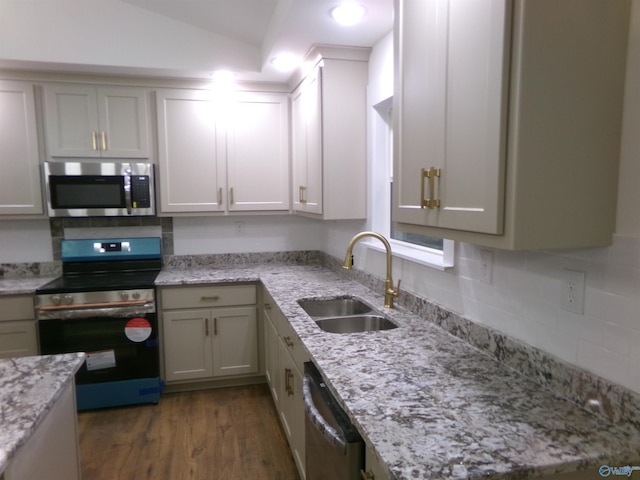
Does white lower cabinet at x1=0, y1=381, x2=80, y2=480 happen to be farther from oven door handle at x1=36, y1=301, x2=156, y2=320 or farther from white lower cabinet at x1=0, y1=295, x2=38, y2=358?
white lower cabinet at x1=0, y1=295, x2=38, y2=358

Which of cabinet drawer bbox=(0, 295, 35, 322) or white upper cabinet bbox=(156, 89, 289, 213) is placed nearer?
cabinet drawer bbox=(0, 295, 35, 322)

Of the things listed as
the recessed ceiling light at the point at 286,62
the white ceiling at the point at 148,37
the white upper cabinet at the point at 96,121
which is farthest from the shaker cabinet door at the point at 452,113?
the white upper cabinet at the point at 96,121

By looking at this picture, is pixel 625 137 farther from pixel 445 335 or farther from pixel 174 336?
pixel 174 336

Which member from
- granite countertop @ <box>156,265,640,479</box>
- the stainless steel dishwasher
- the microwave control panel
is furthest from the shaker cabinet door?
the microwave control panel

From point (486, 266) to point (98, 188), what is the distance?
2637 millimetres

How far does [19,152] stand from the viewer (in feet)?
9.36

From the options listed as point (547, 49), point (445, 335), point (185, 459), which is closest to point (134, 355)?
point (185, 459)

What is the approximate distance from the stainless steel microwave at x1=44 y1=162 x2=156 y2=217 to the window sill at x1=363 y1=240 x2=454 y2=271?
1.68 m

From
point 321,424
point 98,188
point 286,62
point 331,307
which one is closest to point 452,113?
point 321,424

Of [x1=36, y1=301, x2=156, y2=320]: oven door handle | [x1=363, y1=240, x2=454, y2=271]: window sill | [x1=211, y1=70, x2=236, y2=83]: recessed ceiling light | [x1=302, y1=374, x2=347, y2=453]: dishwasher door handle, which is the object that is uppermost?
[x1=211, y1=70, x2=236, y2=83]: recessed ceiling light

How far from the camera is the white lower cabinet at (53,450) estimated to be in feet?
3.34

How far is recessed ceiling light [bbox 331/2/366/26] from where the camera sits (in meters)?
1.90

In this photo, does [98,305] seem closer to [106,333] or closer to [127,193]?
[106,333]

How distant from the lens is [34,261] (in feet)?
10.5
